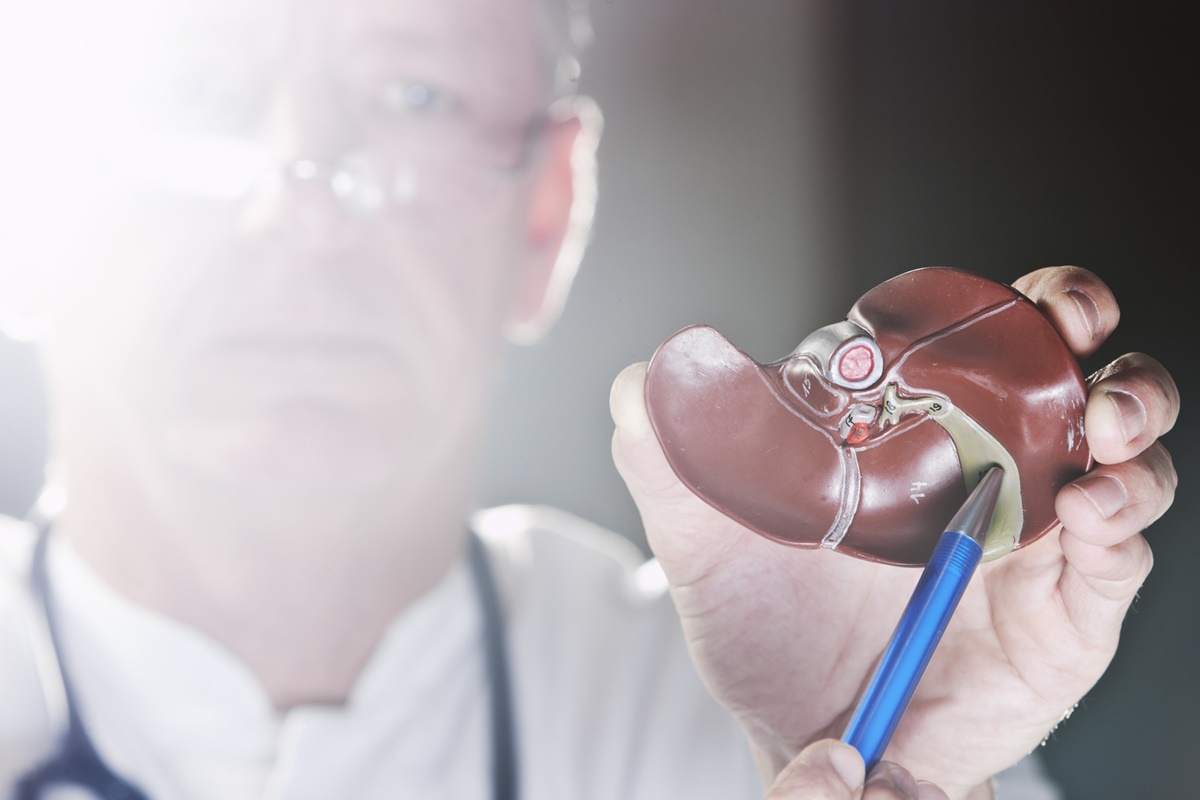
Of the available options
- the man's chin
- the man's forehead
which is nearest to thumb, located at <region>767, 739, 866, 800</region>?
the man's chin

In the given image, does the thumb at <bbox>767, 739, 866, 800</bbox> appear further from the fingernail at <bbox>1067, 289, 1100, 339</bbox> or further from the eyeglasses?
the eyeglasses

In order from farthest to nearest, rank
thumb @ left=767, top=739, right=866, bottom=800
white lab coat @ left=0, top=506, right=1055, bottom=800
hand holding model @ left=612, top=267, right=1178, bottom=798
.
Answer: white lab coat @ left=0, top=506, right=1055, bottom=800 → hand holding model @ left=612, top=267, right=1178, bottom=798 → thumb @ left=767, top=739, right=866, bottom=800

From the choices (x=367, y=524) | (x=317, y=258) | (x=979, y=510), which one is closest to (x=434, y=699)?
(x=367, y=524)

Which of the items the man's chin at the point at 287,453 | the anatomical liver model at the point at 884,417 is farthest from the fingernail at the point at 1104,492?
the man's chin at the point at 287,453

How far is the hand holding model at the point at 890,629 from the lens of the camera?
1.54 feet

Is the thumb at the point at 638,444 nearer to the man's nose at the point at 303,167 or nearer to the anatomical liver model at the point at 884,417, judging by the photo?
the anatomical liver model at the point at 884,417

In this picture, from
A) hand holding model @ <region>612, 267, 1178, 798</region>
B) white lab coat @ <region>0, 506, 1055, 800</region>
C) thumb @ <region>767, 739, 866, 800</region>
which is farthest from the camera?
white lab coat @ <region>0, 506, 1055, 800</region>

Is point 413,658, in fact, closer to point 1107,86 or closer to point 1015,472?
point 1015,472

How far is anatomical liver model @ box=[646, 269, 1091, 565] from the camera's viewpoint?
38 centimetres

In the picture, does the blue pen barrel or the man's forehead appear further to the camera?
the man's forehead

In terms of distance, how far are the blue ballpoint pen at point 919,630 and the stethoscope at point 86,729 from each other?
0.98ft

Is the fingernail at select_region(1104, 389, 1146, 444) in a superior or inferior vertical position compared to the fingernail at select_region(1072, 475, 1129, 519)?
superior

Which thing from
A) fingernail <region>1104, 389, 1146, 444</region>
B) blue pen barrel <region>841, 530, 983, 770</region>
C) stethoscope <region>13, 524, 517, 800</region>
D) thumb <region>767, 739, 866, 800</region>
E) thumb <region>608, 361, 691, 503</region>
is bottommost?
Result: stethoscope <region>13, 524, 517, 800</region>

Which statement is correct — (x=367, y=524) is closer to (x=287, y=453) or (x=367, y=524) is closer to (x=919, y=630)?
(x=287, y=453)
